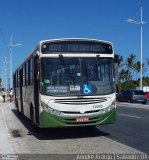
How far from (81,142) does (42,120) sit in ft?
4.52

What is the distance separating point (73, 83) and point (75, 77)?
0.71 feet

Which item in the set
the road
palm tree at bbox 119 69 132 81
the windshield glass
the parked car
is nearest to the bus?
the windshield glass

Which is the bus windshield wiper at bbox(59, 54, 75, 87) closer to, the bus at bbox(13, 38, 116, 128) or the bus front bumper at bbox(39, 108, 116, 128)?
the bus at bbox(13, 38, 116, 128)

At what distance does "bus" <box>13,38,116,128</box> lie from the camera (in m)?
13.6

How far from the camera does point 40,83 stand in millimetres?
13750

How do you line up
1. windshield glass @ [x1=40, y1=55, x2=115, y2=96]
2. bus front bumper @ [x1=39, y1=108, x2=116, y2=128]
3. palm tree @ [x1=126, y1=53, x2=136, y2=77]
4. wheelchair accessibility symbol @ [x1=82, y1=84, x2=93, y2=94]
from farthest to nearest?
palm tree @ [x1=126, y1=53, x2=136, y2=77], wheelchair accessibility symbol @ [x1=82, y1=84, x2=93, y2=94], windshield glass @ [x1=40, y1=55, x2=115, y2=96], bus front bumper @ [x1=39, y1=108, x2=116, y2=128]

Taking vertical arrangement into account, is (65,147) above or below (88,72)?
below

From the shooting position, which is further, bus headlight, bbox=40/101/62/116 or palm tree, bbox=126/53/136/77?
palm tree, bbox=126/53/136/77

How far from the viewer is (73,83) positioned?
13.9 metres

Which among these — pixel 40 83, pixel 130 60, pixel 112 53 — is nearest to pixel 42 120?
pixel 40 83

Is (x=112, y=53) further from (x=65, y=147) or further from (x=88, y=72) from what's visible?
(x=65, y=147)

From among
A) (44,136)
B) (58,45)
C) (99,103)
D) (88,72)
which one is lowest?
(44,136)

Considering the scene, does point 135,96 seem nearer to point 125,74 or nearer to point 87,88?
point 87,88

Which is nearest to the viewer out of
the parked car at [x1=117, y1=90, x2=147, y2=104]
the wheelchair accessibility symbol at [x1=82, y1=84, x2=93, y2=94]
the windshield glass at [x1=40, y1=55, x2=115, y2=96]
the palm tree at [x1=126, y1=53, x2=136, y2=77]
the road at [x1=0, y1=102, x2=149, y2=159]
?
the road at [x1=0, y1=102, x2=149, y2=159]
